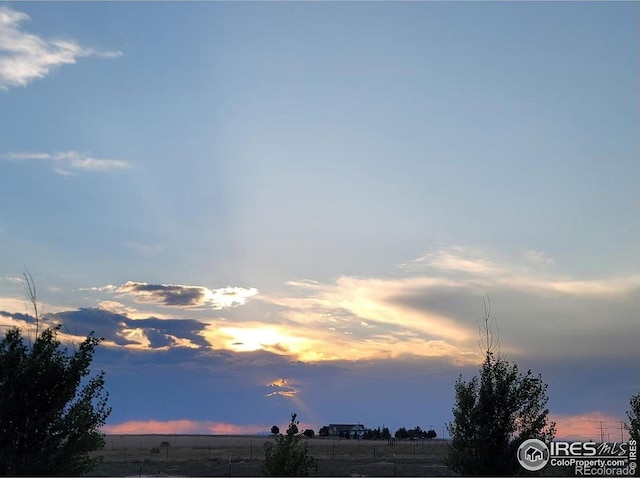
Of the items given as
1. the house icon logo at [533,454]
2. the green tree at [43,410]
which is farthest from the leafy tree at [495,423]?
the green tree at [43,410]

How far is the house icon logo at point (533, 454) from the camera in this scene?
30.4 metres

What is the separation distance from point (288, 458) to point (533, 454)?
11878mm

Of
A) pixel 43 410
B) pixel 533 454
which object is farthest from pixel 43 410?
pixel 533 454

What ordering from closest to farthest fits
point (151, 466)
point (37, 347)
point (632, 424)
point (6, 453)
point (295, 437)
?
1. point (6, 453)
2. point (37, 347)
3. point (295, 437)
4. point (632, 424)
5. point (151, 466)

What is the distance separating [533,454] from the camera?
30.6 metres

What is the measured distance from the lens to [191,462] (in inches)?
3804

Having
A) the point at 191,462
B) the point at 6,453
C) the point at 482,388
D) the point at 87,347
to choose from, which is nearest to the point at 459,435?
the point at 482,388

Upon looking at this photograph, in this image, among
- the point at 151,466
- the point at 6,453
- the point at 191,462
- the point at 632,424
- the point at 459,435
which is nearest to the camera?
the point at 6,453

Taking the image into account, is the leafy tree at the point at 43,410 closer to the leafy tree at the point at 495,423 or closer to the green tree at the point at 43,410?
the green tree at the point at 43,410

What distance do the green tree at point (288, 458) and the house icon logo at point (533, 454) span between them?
10.2 metres

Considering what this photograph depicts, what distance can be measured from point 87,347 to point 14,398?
303cm

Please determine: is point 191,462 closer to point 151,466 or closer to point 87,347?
point 151,466
